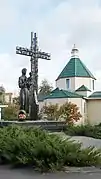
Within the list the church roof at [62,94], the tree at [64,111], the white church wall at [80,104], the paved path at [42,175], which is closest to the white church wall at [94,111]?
the white church wall at [80,104]

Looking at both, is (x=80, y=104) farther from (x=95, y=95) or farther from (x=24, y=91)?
(x=24, y=91)

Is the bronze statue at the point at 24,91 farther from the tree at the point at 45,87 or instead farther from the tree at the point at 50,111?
the tree at the point at 45,87

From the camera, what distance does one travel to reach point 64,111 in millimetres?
49906

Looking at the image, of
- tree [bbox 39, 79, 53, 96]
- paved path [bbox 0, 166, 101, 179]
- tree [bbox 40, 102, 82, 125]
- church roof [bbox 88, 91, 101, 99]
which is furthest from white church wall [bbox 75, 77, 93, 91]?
paved path [bbox 0, 166, 101, 179]

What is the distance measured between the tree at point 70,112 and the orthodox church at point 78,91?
115 inches

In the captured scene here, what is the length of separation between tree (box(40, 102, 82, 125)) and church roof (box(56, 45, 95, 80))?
1050cm

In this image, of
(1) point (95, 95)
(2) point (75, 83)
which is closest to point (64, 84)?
(2) point (75, 83)

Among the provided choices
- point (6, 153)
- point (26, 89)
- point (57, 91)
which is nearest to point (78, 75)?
point (57, 91)

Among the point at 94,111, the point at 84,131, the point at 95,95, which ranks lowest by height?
the point at 84,131

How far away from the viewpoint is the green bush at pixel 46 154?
328 inches

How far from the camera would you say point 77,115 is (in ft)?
171

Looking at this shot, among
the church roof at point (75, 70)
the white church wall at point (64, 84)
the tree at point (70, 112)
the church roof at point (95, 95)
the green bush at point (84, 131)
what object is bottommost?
the green bush at point (84, 131)

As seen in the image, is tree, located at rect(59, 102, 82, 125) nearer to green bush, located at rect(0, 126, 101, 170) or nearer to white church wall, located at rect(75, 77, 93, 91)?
white church wall, located at rect(75, 77, 93, 91)

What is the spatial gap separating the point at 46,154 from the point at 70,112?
43014mm
